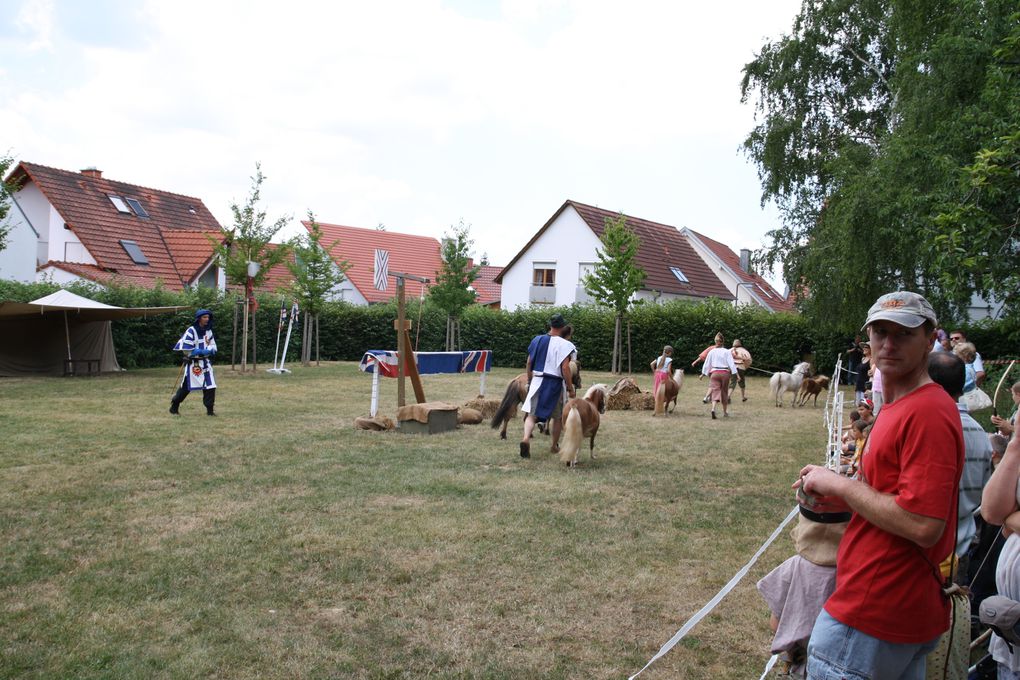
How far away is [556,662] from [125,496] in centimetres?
515

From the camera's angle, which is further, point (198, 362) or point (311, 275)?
point (311, 275)

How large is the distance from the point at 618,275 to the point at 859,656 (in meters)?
28.3

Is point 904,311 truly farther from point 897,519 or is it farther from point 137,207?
point 137,207

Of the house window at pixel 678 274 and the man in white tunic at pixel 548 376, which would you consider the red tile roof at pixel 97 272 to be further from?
the house window at pixel 678 274

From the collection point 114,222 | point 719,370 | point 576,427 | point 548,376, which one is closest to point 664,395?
point 719,370

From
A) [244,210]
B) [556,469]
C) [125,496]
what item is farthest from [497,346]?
[125,496]

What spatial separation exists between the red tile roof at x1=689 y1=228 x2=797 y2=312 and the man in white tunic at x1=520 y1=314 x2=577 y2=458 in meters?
40.4

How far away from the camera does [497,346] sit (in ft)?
116

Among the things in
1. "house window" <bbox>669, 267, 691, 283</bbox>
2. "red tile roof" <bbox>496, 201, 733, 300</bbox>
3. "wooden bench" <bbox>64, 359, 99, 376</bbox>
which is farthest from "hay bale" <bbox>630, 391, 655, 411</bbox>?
"house window" <bbox>669, 267, 691, 283</bbox>

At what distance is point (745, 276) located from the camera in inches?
1977

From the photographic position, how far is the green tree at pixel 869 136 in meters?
16.2

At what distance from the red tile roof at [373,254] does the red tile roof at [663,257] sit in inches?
223

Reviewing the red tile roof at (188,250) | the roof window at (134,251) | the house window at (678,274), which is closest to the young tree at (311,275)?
the red tile roof at (188,250)

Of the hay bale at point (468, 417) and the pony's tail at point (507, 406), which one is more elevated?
the pony's tail at point (507, 406)
